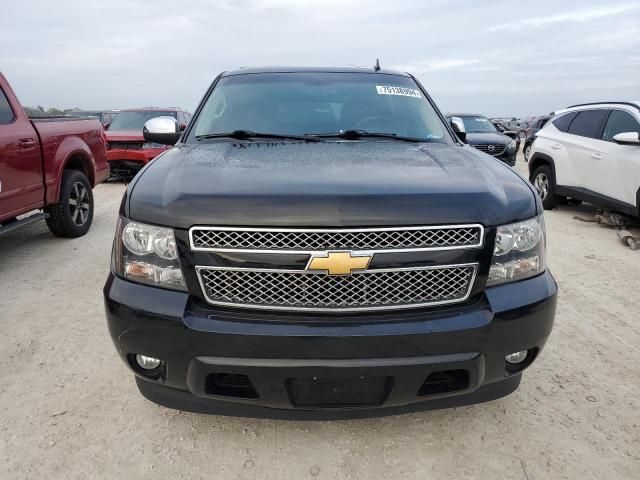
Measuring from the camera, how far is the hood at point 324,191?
1.85 meters

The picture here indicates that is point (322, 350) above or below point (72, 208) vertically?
above

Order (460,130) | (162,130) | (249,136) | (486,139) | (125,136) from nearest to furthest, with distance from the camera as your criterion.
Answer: (249,136) → (162,130) → (460,130) → (125,136) → (486,139)

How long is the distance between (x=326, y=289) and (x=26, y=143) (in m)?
4.40

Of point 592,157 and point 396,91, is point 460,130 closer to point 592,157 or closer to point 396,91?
point 396,91

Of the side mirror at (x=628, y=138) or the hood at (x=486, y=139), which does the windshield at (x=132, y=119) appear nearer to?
the hood at (x=486, y=139)

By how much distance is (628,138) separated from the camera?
6020 mm

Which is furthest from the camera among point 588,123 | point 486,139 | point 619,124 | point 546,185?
point 486,139

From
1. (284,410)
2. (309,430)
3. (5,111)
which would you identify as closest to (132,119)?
(5,111)

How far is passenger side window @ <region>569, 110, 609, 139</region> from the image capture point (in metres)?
7.06

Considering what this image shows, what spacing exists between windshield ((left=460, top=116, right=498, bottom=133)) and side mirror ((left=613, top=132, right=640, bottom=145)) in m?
7.21

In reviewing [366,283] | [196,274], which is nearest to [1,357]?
[196,274]

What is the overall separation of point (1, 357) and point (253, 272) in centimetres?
216

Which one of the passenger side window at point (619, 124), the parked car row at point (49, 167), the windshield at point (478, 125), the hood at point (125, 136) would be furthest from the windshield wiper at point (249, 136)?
the windshield at point (478, 125)

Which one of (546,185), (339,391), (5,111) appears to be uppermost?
(5,111)
